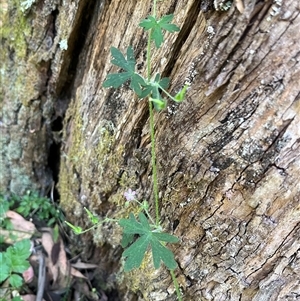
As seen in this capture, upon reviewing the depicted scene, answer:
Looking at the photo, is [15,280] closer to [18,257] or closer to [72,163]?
[18,257]

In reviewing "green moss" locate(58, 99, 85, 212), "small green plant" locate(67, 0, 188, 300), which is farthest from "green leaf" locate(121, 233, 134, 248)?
"green moss" locate(58, 99, 85, 212)

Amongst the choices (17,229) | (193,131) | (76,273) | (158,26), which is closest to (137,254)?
(193,131)

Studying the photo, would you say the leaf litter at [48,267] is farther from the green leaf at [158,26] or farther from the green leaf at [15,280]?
the green leaf at [158,26]

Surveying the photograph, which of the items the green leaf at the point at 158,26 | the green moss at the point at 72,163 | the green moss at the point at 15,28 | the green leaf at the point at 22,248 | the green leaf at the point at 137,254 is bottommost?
the green leaf at the point at 22,248

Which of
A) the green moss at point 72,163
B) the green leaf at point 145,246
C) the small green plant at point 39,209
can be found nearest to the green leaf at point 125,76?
the green leaf at point 145,246

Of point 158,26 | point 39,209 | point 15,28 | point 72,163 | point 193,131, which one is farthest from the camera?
point 39,209
